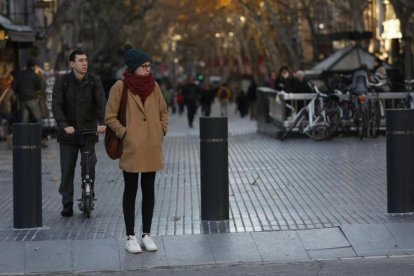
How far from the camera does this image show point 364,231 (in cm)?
959

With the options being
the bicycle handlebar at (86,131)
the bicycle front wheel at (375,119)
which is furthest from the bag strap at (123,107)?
the bicycle front wheel at (375,119)

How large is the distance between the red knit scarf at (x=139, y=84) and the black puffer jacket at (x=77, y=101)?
6.69ft

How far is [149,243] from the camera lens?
9031mm

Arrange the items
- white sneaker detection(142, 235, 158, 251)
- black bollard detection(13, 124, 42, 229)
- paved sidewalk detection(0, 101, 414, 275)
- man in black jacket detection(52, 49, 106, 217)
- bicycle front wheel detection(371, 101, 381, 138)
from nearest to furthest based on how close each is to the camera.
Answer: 1. paved sidewalk detection(0, 101, 414, 275)
2. white sneaker detection(142, 235, 158, 251)
3. black bollard detection(13, 124, 42, 229)
4. man in black jacket detection(52, 49, 106, 217)
5. bicycle front wheel detection(371, 101, 381, 138)

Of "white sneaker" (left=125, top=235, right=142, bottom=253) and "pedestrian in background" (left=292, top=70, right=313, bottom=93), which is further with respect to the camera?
"pedestrian in background" (left=292, top=70, right=313, bottom=93)

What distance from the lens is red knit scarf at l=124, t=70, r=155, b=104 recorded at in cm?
884

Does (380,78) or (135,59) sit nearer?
(135,59)

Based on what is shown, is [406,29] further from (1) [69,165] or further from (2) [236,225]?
(2) [236,225]

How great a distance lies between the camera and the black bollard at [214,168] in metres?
10.3

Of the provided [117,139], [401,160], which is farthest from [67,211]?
[401,160]

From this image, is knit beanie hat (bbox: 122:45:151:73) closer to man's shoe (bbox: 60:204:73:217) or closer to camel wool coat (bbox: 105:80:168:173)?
camel wool coat (bbox: 105:80:168:173)

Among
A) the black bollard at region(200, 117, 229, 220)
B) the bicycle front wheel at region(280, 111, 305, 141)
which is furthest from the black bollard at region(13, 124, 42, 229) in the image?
the bicycle front wheel at region(280, 111, 305, 141)

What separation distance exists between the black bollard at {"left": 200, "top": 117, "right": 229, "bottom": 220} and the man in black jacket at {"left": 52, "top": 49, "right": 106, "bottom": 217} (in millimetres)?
1212

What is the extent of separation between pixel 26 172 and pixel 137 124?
1660 millimetres
